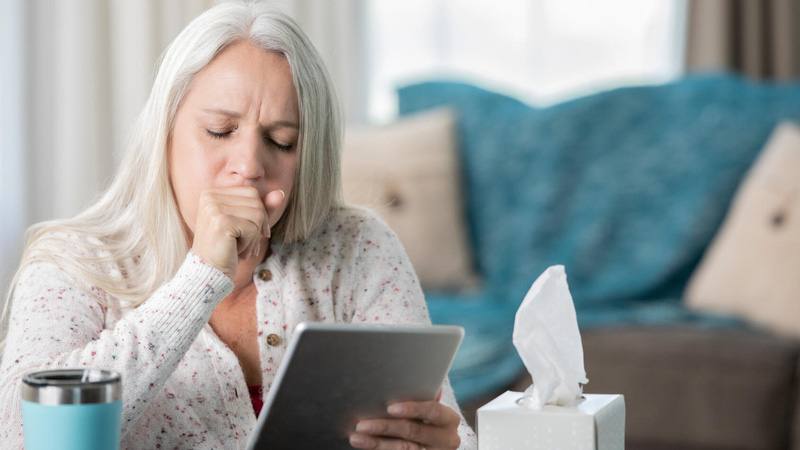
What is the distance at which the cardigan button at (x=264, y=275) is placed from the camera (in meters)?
1.44

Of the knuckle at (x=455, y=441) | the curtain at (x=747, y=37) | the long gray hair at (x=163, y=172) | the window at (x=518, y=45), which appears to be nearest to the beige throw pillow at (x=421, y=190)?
the window at (x=518, y=45)

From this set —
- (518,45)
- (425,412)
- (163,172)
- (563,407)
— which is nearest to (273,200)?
(163,172)

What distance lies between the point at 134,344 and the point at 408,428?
281mm

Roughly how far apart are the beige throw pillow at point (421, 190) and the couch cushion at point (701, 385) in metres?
0.64

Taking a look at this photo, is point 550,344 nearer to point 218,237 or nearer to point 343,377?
point 343,377

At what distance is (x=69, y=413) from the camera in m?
0.90

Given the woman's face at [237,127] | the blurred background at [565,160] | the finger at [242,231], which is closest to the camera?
the finger at [242,231]

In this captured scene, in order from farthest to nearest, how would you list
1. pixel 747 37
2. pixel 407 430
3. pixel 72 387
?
pixel 747 37 < pixel 407 430 < pixel 72 387

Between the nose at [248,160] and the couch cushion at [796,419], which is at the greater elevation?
the nose at [248,160]

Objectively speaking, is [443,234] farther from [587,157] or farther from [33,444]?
[33,444]

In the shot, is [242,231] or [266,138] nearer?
[242,231]

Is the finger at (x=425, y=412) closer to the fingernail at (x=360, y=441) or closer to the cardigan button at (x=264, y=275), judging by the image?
the fingernail at (x=360, y=441)

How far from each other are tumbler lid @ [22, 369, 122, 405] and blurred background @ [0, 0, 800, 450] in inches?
61.4

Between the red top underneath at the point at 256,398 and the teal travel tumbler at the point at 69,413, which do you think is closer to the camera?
the teal travel tumbler at the point at 69,413
